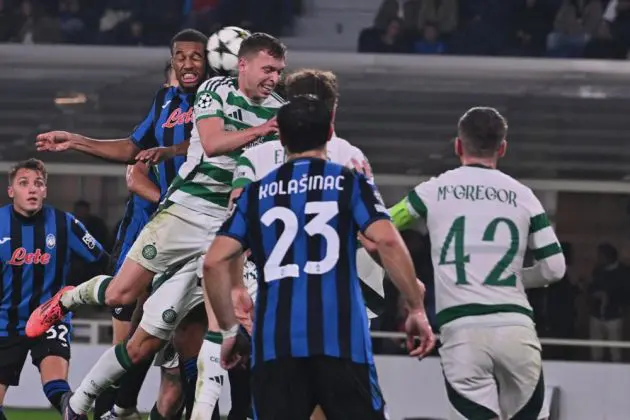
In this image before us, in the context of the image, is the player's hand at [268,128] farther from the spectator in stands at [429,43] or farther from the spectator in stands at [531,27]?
the spectator in stands at [531,27]

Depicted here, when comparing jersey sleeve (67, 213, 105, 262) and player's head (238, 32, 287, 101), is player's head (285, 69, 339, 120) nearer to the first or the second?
player's head (238, 32, 287, 101)

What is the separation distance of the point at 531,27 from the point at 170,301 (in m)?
10.5

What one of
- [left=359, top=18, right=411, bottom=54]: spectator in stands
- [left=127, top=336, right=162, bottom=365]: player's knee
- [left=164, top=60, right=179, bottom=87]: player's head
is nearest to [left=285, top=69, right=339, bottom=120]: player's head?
[left=127, top=336, right=162, bottom=365]: player's knee

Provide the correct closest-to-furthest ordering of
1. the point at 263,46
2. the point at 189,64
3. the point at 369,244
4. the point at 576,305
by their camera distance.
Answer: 1. the point at 369,244
2. the point at 263,46
3. the point at 189,64
4. the point at 576,305

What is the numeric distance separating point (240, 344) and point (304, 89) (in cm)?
122

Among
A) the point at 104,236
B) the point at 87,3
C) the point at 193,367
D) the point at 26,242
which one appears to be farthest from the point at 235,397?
the point at 87,3

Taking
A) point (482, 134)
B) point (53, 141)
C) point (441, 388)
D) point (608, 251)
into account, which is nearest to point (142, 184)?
point (53, 141)

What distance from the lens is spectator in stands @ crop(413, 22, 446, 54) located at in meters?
17.4

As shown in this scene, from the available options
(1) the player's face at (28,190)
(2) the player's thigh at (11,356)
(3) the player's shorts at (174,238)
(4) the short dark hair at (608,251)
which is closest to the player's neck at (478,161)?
(3) the player's shorts at (174,238)

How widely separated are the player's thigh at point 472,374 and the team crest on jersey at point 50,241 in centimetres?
358

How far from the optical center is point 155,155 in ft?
26.5

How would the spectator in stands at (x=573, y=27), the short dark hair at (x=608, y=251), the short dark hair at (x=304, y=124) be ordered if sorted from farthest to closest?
the spectator in stands at (x=573, y=27), the short dark hair at (x=608, y=251), the short dark hair at (x=304, y=124)

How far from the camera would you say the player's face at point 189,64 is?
8305mm

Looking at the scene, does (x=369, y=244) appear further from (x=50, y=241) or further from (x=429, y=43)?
(x=429, y=43)
